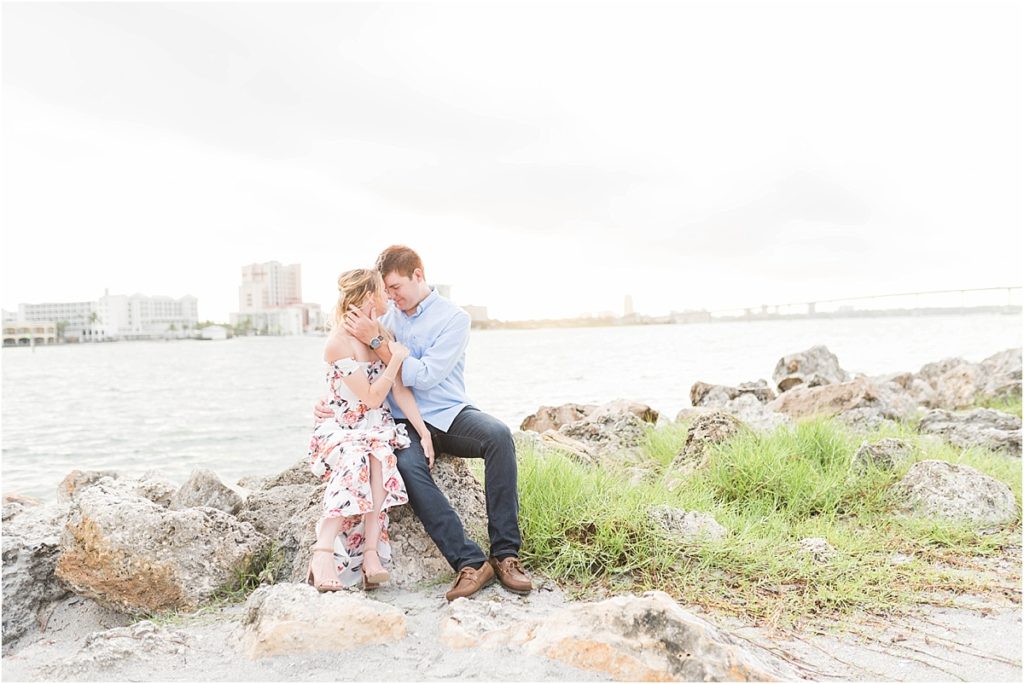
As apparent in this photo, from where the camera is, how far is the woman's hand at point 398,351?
369 cm

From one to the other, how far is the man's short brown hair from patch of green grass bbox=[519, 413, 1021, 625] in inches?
52.0

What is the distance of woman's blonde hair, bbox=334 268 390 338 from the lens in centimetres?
374

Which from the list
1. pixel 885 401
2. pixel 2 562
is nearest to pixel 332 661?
pixel 2 562

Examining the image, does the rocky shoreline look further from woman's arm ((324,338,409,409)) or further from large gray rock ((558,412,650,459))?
large gray rock ((558,412,650,459))

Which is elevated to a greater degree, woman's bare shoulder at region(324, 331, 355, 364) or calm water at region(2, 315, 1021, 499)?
woman's bare shoulder at region(324, 331, 355, 364)

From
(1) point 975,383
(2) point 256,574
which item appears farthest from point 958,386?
(2) point 256,574

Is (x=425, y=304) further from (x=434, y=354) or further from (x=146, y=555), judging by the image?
(x=146, y=555)

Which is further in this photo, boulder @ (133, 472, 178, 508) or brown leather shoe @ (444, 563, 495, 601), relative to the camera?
boulder @ (133, 472, 178, 508)

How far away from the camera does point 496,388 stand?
22844 mm

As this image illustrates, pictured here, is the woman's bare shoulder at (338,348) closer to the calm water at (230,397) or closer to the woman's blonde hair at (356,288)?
the woman's blonde hair at (356,288)

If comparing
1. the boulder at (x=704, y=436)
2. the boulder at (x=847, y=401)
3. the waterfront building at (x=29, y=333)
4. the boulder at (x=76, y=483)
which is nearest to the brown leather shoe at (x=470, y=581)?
the boulder at (x=704, y=436)

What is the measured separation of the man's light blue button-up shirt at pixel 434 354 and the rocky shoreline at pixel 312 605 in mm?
333

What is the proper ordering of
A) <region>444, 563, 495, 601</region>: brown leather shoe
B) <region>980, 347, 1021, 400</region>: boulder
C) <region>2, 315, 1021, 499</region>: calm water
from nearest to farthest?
1. <region>444, 563, 495, 601</region>: brown leather shoe
2. <region>980, 347, 1021, 400</region>: boulder
3. <region>2, 315, 1021, 499</region>: calm water

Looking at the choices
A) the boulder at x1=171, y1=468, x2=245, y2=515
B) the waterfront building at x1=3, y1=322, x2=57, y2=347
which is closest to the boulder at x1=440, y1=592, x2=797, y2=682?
the boulder at x1=171, y1=468, x2=245, y2=515
